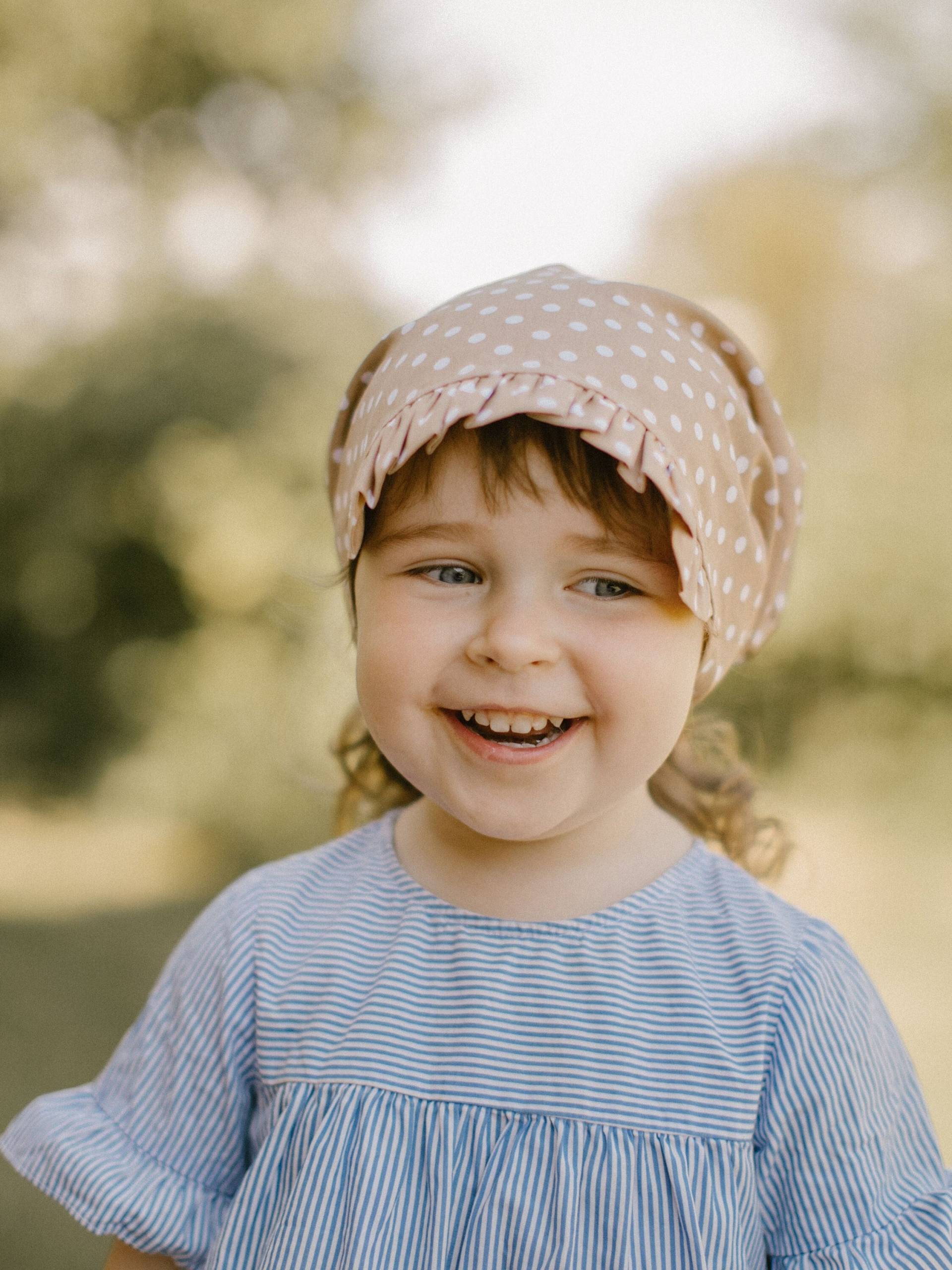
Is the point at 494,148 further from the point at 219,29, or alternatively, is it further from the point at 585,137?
the point at 219,29

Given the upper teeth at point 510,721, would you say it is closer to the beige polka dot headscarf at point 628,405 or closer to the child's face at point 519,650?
the child's face at point 519,650

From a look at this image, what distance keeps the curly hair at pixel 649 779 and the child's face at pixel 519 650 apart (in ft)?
0.04

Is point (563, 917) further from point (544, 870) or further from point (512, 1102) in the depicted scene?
point (512, 1102)

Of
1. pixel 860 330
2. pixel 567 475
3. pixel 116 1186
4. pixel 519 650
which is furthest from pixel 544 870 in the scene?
pixel 860 330

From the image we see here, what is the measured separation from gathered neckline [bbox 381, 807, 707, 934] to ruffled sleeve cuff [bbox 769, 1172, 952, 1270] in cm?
31

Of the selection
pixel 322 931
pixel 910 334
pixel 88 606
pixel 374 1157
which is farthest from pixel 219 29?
pixel 374 1157

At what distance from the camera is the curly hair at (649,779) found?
0.91 meters

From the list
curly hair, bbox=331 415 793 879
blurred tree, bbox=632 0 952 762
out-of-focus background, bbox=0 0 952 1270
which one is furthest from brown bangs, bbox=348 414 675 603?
blurred tree, bbox=632 0 952 762

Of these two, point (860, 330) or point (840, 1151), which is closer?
point (840, 1151)

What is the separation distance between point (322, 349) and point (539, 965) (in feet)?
9.33

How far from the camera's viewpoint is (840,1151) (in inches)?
36.4

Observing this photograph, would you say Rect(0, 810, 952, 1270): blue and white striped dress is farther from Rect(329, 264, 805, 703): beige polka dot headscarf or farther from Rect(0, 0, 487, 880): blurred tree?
Rect(0, 0, 487, 880): blurred tree

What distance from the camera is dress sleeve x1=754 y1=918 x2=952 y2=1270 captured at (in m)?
0.91

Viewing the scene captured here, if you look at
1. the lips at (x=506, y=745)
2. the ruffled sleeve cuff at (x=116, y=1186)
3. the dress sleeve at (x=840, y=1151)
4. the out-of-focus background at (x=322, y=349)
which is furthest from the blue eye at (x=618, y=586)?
the out-of-focus background at (x=322, y=349)
